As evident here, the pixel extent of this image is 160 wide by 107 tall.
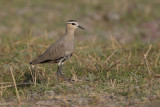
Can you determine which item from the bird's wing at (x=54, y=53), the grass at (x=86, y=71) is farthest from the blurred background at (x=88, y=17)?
the bird's wing at (x=54, y=53)

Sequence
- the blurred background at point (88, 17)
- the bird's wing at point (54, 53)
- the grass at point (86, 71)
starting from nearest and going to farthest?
the grass at point (86, 71) → the bird's wing at point (54, 53) → the blurred background at point (88, 17)

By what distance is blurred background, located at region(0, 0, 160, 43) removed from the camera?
1471cm

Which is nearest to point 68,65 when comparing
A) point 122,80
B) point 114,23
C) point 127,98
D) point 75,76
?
point 75,76

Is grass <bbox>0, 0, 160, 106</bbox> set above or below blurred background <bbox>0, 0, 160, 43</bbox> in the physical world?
below

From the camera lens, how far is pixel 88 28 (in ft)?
51.1

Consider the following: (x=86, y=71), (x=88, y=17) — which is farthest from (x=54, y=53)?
(x=88, y=17)

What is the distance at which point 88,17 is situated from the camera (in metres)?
17.0

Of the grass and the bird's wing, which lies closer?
the grass

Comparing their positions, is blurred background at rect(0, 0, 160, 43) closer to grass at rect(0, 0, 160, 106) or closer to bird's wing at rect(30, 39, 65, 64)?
grass at rect(0, 0, 160, 106)

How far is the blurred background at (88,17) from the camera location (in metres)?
14.7

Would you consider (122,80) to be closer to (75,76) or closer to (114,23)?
(75,76)

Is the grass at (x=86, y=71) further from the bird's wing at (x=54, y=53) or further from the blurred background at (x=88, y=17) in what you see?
the bird's wing at (x=54, y=53)

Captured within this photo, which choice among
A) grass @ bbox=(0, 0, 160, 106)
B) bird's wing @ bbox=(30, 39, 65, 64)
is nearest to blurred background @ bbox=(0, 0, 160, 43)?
grass @ bbox=(0, 0, 160, 106)

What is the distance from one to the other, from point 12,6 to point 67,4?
2800mm
